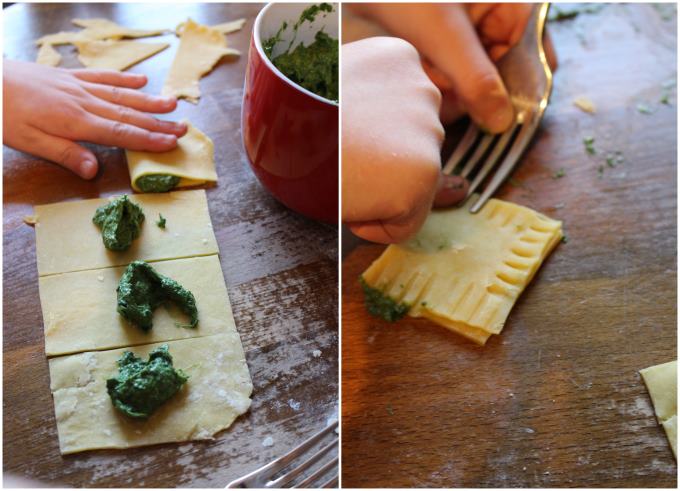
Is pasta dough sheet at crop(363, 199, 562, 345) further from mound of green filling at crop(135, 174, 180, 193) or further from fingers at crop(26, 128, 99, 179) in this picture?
fingers at crop(26, 128, 99, 179)

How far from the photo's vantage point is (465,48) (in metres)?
0.82

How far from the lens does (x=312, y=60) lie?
2.90 ft

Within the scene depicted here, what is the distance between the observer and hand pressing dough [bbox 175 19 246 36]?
1246mm

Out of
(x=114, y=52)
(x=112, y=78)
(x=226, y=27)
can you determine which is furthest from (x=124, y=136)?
(x=226, y=27)

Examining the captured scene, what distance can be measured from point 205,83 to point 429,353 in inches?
25.3

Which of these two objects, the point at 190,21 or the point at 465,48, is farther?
the point at 190,21

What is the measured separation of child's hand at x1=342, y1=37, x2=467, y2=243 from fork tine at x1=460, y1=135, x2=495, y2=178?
29 cm

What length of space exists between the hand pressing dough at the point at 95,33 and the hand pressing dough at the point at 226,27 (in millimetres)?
32

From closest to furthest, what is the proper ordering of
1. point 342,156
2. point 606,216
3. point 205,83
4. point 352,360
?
1. point 342,156
2. point 352,360
3. point 606,216
4. point 205,83

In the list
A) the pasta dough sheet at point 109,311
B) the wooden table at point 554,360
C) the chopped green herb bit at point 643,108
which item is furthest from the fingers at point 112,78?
the chopped green herb bit at point 643,108

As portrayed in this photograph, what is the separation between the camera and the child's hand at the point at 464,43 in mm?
777

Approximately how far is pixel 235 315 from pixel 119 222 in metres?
0.20

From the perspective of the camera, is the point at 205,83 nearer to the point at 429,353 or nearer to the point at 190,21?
the point at 190,21

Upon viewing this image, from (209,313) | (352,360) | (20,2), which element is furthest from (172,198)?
(20,2)
